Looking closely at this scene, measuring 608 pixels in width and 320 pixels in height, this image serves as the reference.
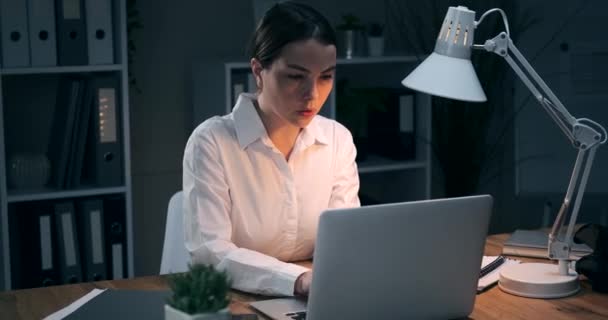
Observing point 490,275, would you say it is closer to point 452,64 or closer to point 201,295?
point 452,64

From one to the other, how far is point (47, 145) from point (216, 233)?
170 centimetres

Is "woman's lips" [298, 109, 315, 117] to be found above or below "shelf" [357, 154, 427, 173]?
above

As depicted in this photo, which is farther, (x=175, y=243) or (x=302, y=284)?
(x=175, y=243)

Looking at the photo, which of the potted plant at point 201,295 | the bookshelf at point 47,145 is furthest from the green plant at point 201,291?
the bookshelf at point 47,145

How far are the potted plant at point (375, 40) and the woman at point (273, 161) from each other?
148 centimetres

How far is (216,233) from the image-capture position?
2197 mm

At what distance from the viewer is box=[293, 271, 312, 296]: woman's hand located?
197 cm

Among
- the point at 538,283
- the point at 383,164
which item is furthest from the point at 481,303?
the point at 383,164

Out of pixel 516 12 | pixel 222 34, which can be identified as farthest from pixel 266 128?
pixel 516 12

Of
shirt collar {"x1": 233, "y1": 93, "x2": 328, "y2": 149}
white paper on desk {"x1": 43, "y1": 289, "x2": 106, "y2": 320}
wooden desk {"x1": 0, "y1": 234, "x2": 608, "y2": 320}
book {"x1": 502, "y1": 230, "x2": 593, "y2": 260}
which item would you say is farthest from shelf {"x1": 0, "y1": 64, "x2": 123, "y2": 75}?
book {"x1": 502, "y1": 230, "x2": 593, "y2": 260}

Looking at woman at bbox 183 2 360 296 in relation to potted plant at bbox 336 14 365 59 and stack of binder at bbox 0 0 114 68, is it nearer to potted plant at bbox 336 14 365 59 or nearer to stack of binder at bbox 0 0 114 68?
stack of binder at bbox 0 0 114 68

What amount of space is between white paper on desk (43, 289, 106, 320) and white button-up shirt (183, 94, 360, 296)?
0.27 metres

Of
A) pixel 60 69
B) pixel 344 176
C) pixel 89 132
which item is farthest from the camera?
pixel 89 132

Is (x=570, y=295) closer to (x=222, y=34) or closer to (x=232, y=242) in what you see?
(x=232, y=242)
